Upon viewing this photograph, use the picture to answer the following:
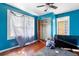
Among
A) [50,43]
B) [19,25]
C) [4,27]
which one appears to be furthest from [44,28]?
[4,27]

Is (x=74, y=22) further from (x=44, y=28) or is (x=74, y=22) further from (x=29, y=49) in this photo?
(x=29, y=49)

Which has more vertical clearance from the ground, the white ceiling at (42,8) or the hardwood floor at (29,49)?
the white ceiling at (42,8)

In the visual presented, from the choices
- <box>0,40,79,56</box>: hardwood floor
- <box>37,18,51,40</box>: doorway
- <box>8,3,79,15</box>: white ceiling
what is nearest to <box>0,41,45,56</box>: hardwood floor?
<box>0,40,79,56</box>: hardwood floor

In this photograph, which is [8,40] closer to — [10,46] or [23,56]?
[10,46]

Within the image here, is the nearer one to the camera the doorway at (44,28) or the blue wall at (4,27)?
the blue wall at (4,27)

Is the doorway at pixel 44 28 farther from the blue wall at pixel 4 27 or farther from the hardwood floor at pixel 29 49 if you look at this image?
the blue wall at pixel 4 27

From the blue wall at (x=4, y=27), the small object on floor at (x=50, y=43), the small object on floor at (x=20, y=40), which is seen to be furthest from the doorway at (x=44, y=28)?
the blue wall at (x=4, y=27)

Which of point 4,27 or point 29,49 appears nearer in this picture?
point 4,27

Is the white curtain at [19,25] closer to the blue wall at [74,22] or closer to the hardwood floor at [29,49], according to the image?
the hardwood floor at [29,49]

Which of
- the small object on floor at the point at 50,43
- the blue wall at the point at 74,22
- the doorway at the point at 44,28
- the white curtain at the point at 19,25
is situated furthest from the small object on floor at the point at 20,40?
the blue wall at the point at 74,22

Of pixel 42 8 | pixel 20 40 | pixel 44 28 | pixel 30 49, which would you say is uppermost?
pixel 42 8

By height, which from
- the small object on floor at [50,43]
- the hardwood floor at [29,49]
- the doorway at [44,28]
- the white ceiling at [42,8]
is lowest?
the hardwood floor at [29,49]

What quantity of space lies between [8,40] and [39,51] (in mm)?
520

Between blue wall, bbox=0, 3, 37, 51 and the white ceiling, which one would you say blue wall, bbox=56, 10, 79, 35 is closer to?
the white ceiling
